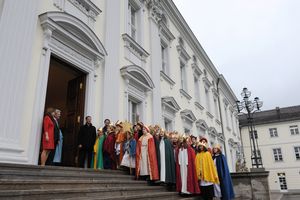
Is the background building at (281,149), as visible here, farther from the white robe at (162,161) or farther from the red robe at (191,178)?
the white robe at (162,161)

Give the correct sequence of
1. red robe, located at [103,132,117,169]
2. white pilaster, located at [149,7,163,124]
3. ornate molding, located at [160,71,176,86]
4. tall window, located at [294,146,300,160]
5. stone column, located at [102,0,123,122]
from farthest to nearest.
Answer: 1. tall window, located at [294,146,300,160]
2. ornate molding, located at [160,71,176,86]
3. white pilaster, located at [149,7,163,124]
4. stone column, located at [102,0,123,122]
5. red robe, located at [103,132,117,169]

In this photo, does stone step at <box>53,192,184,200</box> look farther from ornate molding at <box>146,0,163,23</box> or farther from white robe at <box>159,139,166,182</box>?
ornate molding at <box>146,0,163,23</box>

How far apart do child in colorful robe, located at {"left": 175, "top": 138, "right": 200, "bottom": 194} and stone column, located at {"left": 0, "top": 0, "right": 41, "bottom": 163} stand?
163 inches

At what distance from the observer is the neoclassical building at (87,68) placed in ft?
20.0

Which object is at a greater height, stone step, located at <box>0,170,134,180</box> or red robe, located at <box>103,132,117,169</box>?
red robe, located at <box>103,132,117,169</box>

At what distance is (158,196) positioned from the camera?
21.1 feet

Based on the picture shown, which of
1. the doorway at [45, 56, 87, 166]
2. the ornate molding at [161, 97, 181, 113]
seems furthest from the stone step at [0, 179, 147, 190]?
the ornate molding at [161, 97, 181, 113]

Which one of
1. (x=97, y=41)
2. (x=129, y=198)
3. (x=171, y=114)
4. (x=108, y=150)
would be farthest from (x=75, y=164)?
(x=171, y=114)

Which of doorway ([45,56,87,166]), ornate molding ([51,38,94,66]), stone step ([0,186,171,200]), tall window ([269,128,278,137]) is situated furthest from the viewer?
tall window ([269,128,278,137])

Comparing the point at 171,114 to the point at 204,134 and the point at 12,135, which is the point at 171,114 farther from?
the point at 12,135

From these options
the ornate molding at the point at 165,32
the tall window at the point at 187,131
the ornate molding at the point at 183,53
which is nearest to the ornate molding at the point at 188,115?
the tall window at the point at 187,131

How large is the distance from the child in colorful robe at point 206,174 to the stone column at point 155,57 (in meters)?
4.24

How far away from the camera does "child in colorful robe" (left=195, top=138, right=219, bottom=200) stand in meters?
8.01

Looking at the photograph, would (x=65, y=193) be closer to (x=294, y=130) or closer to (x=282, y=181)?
(x=282, y=181)
